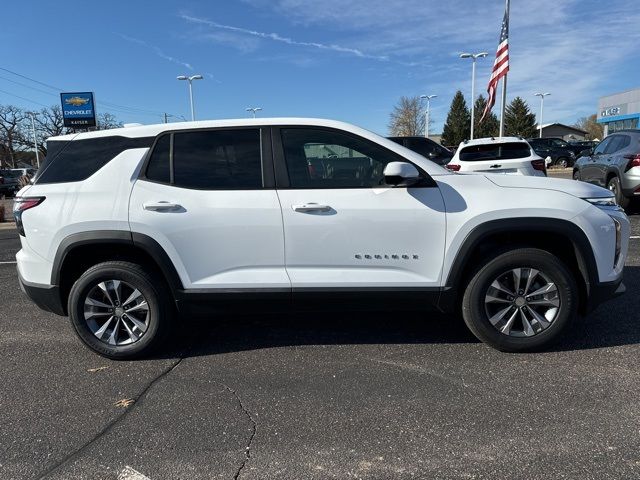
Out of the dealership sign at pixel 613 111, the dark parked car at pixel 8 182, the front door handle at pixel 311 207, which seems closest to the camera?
the front door handle at pixel 311 207

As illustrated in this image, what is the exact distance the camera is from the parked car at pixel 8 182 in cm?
2918

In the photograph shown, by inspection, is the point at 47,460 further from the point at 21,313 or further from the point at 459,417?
the point at 21,313

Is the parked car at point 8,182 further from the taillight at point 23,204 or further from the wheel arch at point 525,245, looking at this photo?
the wheel arch at point 525,245

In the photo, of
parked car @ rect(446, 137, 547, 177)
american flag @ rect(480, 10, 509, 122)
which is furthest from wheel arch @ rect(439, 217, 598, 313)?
american flag @ rect(480, 10, 509, 122)

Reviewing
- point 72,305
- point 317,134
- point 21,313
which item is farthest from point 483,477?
point 21,313

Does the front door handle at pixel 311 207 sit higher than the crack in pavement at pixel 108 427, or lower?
higher

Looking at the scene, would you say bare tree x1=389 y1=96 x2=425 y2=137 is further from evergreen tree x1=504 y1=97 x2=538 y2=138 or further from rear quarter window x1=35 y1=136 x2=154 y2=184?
rear quarter window x1=35 y1=136 x2=154 y2=184

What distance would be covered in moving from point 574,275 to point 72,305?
383 cm

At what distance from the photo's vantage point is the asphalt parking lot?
246cm

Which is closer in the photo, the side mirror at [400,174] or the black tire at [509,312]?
the side mirror at [400,174]

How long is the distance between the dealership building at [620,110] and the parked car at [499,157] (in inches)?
1641

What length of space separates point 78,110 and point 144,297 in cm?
2833

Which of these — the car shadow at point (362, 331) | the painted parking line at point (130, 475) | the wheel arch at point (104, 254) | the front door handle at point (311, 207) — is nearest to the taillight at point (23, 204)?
the wheel arch at point (104, 254)

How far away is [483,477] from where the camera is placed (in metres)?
2.32
